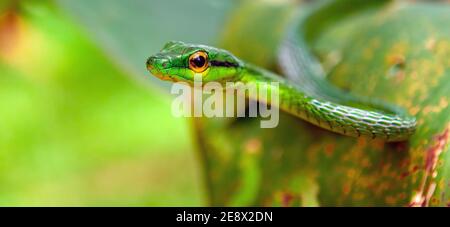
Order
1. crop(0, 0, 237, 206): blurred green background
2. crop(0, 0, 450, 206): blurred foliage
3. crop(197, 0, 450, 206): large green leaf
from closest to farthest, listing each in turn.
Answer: crop(197, 0, 450, 206): large green leaf, crop(0, 0, 450, 206): blurred foliage, crop(0, 0, 237, 206): blurred green background

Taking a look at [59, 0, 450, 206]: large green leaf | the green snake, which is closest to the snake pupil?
the green snake

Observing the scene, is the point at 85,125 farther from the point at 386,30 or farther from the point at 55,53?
the point at 386,30

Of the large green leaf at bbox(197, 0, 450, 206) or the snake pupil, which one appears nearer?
the large green leaf at bbox(197, 0, 450, 206)

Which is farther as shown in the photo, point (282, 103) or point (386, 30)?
point (386, 30)

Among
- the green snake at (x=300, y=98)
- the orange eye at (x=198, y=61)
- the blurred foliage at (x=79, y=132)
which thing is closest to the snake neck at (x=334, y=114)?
the green snake at (x=300, y=98)

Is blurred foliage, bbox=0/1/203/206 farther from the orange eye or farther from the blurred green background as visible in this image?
the orange eye

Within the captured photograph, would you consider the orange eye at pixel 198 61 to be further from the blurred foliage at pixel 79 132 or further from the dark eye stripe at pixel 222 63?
the blurred foliage at pixel 79 132

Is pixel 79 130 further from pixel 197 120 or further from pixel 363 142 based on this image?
pixel 363 142
